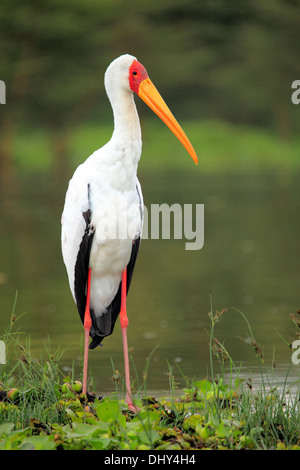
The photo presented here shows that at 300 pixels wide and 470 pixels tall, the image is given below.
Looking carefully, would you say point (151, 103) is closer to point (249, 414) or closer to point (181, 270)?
point (249, 414)

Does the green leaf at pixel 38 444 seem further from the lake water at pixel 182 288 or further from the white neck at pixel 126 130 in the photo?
the white neck at pixel 126 130

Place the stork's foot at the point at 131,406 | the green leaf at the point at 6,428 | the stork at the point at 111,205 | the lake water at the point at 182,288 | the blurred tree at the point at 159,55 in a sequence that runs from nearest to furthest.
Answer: the green leaf at the point at 6,428
the stork's foot at the point at 131,406
the stork at the point at 111,205
the lake water at the point at 182,288
the blurred tree at the point at 159,55

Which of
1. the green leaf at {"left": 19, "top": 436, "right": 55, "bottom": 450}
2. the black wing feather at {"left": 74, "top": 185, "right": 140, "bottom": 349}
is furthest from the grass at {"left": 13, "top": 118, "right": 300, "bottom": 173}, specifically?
the green leaf at {"left": 19, "top": 436, "right": 55, "bottom": 450}

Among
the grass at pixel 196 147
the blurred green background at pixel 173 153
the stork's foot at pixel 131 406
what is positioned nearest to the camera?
the stork's foot at pixel 131 406

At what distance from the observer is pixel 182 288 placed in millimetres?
8211

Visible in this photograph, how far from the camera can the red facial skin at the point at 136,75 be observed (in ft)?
14.5

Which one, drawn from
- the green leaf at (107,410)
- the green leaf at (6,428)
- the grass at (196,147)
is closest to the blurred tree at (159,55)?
the grass at (196,147)

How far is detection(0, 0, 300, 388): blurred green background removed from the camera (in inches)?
280

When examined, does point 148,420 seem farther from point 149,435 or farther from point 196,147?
point 196,147

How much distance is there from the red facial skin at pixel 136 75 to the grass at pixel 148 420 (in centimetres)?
125

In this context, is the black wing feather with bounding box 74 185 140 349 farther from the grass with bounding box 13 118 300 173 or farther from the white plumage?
the grass with bounding box 13 118 300 173

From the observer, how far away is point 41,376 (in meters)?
4.09

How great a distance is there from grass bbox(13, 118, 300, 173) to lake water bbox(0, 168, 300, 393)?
35.2 ft

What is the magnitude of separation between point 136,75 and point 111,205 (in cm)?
62
